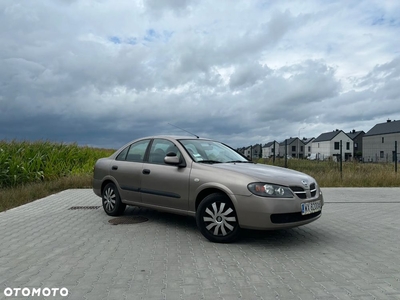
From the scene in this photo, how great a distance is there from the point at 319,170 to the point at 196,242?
42.1 feet

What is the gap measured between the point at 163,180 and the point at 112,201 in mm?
1707

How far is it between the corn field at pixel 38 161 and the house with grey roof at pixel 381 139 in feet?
205

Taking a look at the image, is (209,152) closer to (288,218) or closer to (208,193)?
(208,193)

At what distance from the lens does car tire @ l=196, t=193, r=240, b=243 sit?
502 cm

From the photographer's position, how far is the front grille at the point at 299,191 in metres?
4.96

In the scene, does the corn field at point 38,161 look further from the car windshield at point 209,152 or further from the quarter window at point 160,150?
the car windshield at point 209,152

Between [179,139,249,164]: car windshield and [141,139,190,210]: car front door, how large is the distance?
0.24 metres

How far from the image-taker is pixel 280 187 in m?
4.88

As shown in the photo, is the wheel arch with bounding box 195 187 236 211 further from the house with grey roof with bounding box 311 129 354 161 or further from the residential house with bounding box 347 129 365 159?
the residential house with bounding box 347 129 365 159

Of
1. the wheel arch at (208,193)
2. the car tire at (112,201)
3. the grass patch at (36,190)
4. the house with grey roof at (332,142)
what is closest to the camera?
the wheel arch at (208,193)

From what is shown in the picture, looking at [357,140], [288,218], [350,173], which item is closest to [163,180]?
[288,218]

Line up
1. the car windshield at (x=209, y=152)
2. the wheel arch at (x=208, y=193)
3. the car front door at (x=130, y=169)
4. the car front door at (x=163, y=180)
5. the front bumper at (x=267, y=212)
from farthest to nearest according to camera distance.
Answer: the car front door at (x=130, y=169)
the car windshield at (x=209, y=152)
the car front door at (x=163, y=180)
the wheel arch at (x=208, y=193)
the front bumper at (x=267, y=212)

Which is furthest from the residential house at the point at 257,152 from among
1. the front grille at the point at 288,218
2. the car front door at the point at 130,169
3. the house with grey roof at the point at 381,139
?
the house with grey roof at the point at 381,139

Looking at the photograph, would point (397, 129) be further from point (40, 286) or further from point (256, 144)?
point (40, 286)
